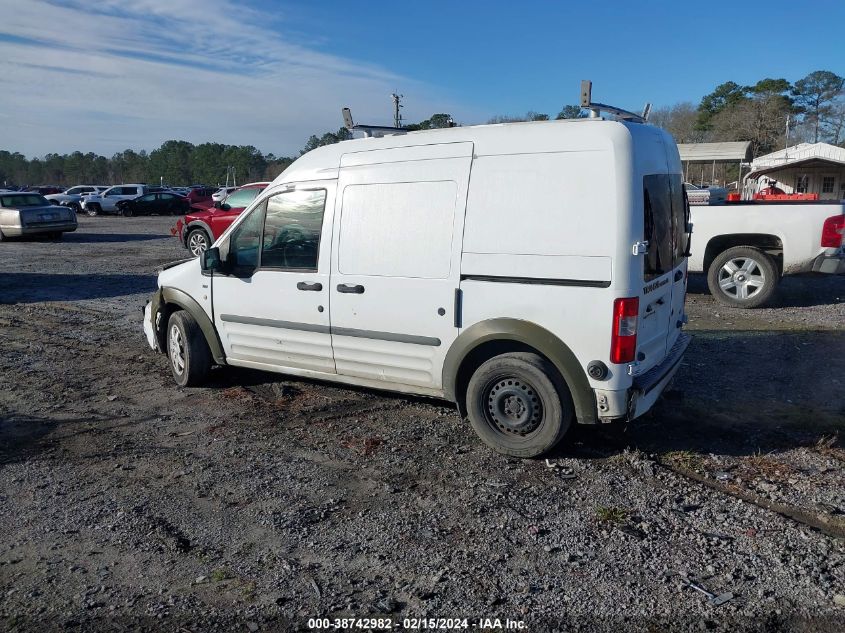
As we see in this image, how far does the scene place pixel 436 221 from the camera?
5.05 meters

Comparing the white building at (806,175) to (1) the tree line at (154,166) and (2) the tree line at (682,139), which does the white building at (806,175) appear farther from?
(1) the tree line at (154,166)

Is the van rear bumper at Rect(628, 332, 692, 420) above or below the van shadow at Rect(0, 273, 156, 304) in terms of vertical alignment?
above

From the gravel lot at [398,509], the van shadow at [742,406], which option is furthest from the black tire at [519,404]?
the van shadow at [742,406]

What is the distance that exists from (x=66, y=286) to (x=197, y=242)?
484 cm

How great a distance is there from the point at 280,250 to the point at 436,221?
1.61m

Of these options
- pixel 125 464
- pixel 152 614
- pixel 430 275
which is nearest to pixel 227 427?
pixel 125 464

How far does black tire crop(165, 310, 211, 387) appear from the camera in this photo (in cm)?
657

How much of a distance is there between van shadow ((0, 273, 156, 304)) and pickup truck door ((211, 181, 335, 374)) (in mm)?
6975

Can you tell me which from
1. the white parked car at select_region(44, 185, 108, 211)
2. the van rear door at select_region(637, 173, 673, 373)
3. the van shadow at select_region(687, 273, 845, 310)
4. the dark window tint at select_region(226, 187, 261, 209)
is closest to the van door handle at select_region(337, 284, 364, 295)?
the van rear door at select_region(637, 173, 673, 373)

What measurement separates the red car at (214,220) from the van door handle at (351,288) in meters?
12.2

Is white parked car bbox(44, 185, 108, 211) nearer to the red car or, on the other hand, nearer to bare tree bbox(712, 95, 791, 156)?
the red car

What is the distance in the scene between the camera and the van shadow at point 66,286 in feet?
40.1

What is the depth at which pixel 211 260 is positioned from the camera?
20.1 ft

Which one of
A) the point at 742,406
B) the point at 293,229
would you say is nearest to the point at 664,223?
the point at 742,406
